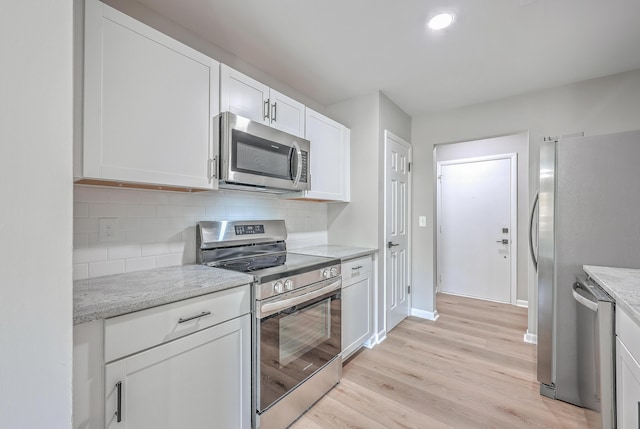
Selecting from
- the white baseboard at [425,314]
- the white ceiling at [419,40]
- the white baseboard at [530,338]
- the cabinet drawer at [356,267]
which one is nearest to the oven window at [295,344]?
the cabinet drawer at [356,267]

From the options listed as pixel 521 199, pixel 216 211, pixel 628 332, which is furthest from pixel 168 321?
pixel 521 199

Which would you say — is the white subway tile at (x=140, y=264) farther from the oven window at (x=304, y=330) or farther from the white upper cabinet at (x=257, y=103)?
the white upper cabinet at (x=257, y=103)

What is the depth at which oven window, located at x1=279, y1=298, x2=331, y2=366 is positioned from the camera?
Result: 5.12ft

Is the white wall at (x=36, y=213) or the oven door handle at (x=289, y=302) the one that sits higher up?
the white wall at (x=36, y=213)

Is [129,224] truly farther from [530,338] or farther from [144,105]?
[530,338]

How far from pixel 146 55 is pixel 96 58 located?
0.22 metres

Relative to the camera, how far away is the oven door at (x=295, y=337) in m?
1.42

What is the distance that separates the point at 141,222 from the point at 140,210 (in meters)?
0.07

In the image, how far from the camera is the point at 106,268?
4.60ft

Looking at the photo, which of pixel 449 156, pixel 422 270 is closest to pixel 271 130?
pixel 422 270

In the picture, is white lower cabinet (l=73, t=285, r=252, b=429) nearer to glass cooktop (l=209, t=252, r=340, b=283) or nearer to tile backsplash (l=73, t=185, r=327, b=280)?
glass cooktop (l=209, t=252, r=340, b=283)

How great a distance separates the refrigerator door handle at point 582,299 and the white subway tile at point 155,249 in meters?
2.25

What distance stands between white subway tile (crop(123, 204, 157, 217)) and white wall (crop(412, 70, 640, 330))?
8.74ft

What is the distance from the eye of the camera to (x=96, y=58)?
1.15 m
